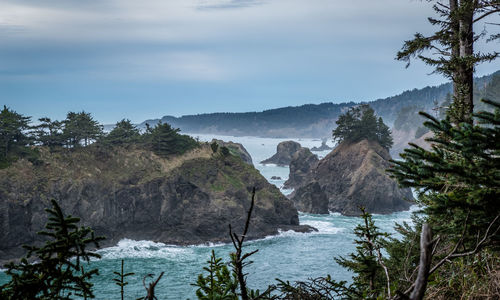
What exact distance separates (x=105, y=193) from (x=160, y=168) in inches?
432

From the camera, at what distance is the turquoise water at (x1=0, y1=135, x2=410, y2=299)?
4966 centimetres

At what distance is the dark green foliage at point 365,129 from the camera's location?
9912 cm

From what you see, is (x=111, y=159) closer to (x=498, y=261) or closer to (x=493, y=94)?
(x=498, y=261)

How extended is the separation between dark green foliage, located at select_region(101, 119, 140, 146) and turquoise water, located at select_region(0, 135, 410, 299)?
2019 centimetres

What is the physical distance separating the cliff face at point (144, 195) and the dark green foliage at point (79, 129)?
9.09 ft

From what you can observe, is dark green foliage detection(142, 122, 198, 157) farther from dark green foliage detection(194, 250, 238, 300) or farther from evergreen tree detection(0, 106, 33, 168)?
dark green foliage detection(194, 250, 238, 300)

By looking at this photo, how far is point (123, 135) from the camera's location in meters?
79.8

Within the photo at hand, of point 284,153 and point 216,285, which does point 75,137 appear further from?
point 284,153

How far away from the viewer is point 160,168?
73.9 meters

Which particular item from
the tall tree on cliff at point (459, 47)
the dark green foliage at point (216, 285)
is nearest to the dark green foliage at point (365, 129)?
the tall tree on cliff at point (459, 47)

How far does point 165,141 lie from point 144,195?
509 inches

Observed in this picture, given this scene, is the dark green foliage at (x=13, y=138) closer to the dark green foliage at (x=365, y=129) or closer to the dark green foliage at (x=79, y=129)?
the dark green foliage at (x=79, y=129)

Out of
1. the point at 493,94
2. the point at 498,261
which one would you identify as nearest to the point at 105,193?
the point at 498,261

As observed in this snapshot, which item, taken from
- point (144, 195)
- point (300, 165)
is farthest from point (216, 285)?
point (300, 165)
